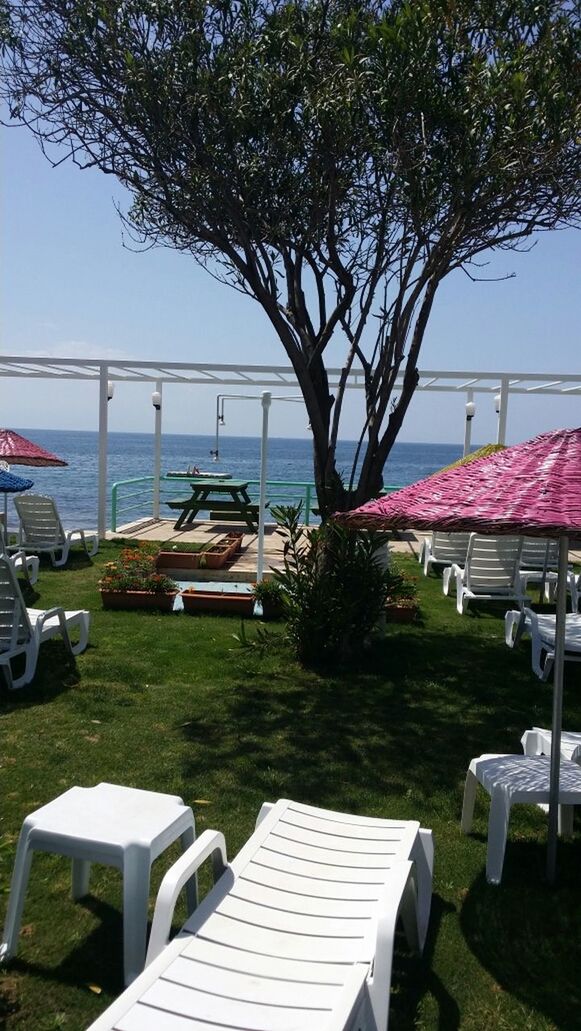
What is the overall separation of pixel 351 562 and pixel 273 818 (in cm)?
380

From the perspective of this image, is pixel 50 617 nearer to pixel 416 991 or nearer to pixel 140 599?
pixel 140 599

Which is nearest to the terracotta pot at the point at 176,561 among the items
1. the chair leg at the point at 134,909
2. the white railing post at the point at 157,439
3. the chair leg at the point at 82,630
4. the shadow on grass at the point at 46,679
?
the shadow on grass at the point at 46,679

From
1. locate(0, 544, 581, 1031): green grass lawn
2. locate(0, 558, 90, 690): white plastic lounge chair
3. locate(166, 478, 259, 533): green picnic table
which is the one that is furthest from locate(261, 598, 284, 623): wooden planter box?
locate(166, 478, 259, 533): green picnic table

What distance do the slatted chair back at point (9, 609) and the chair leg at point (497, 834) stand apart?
3.56m

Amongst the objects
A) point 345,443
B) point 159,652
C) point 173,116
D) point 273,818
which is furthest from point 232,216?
point 345,443

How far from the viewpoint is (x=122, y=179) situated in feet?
24.2

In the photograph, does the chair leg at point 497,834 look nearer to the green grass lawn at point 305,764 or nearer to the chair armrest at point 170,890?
the green grass lawn at point 305,764

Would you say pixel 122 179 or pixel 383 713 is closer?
pixel 383 713

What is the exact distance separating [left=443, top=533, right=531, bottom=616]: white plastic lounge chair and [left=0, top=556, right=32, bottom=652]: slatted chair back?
4762 millimetres

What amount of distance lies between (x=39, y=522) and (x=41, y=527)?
8 cm

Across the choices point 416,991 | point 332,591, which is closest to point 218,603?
point 332,591

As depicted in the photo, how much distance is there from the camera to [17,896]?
2773mm

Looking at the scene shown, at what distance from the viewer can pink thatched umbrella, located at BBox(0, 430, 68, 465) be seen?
33.2 feet

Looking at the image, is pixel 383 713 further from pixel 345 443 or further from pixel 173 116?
pixel 345 443
